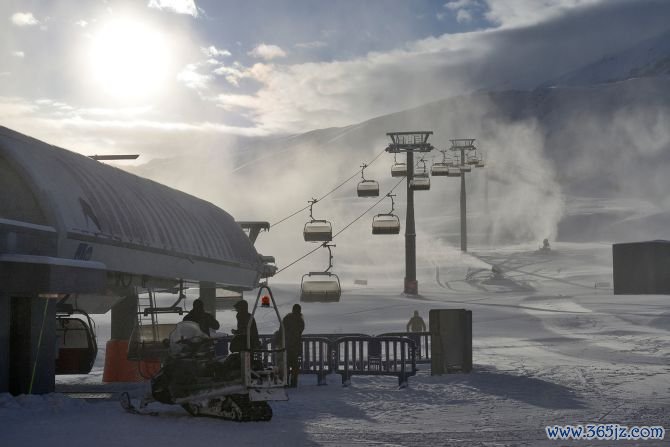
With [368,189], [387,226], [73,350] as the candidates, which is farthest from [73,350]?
[368,189]

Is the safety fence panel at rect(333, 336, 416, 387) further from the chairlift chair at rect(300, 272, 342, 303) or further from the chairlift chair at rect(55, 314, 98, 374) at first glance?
the chairlift chair at rect(300, 272, 342, 303)

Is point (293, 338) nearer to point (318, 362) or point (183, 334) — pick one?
point (318, 362)

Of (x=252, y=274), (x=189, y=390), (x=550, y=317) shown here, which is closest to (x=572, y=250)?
(x=550, y=317)

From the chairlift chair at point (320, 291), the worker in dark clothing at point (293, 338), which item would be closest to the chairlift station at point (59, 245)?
the worker in dark clothing at point (293, 338)

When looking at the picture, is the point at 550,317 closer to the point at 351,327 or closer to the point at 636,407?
the point at 351,327

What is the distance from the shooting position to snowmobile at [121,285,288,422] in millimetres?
13336

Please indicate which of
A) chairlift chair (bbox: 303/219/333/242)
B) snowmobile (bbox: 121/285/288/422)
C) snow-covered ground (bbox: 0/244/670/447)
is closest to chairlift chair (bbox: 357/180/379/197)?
chairlift chair (bbox: 303/219/333/242)

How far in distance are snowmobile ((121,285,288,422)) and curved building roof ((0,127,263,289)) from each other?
3.31 meters

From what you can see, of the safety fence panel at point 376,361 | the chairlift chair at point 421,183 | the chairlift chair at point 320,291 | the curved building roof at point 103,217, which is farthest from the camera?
the chairlift chair at point 421,183

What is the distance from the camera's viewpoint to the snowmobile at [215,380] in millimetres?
13336

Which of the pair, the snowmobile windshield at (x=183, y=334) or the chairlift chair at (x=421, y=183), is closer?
the snowmobile windshield at (x=183, y=334)

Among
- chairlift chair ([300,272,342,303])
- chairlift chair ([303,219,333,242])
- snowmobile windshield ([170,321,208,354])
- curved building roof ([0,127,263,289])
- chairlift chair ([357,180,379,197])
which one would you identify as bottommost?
snowmobile windshield ([170,321,208,354])

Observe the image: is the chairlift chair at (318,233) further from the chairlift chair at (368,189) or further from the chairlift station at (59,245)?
the chairlift station at (59,245)

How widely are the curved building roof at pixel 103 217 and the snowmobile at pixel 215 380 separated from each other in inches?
130
